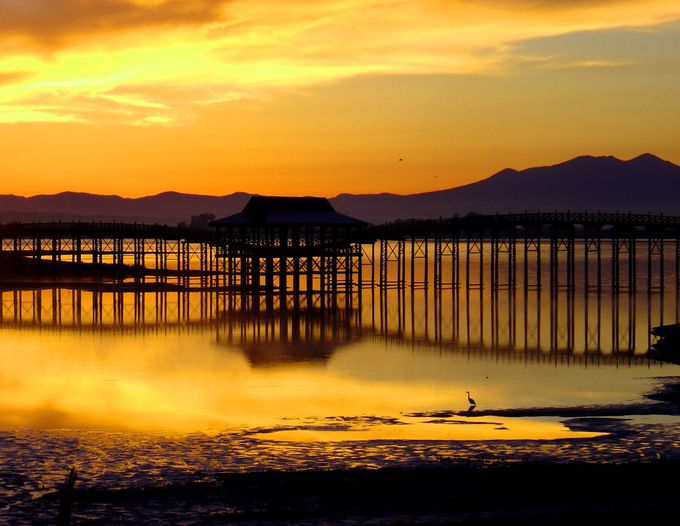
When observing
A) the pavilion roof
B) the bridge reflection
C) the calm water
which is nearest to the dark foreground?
the calm water

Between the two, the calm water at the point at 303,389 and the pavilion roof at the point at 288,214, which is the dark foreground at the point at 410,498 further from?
the pavilion roof at the point at 288,214

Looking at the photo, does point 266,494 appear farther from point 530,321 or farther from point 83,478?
point 530,321

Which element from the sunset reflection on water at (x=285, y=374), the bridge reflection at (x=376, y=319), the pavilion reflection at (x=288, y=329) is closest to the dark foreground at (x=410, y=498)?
the sunset reflection on water at (x=285, y=374)

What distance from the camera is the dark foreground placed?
14.5 m

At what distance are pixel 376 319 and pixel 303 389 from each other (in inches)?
883

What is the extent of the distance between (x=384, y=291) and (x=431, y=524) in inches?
2302

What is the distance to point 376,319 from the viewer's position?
48.7m

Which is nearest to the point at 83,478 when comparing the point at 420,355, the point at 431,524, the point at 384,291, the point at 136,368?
the point at 431,524

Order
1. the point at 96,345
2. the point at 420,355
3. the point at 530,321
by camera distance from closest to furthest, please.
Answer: the point at 420,355 → the point at 96,345 → the point at 530,321

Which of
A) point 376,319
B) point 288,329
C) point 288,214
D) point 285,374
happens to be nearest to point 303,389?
point 285,374

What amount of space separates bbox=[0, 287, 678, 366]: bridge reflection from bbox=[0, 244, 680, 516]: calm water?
21 cm

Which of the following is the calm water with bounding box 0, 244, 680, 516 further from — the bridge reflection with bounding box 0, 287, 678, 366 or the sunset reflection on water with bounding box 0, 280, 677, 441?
the bridge reflection with bounding box 0, 287, 678, 366

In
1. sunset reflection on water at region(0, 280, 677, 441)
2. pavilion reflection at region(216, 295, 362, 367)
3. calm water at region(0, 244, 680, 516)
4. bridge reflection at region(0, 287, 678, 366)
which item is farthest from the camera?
bridge reflection at region(0, 287, 678, 366)

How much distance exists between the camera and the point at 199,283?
8056 centimetres
